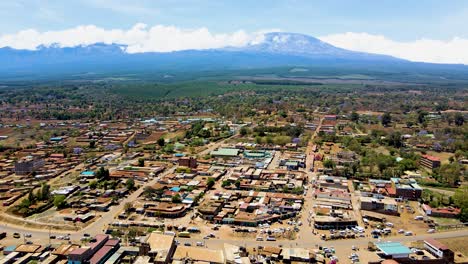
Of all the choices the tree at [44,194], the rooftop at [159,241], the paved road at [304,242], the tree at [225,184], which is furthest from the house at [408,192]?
the tree at [44,194]

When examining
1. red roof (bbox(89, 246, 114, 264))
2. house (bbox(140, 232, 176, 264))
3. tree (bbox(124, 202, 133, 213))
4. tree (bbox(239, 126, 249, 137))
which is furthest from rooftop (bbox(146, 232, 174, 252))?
tree (bbox(239, 126, 249, 137))

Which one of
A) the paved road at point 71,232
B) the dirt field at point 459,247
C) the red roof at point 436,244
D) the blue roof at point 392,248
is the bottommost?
the paved road at point 71,232

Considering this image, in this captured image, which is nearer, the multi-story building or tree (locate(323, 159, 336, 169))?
the multi-story building

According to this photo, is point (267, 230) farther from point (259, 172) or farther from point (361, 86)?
point (361, 86)

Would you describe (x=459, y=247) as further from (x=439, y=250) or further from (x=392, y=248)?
(x=392, y=248)

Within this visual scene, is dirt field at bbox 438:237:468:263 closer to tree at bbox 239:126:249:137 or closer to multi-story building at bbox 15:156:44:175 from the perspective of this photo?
tree at bbox 239:126:249:137

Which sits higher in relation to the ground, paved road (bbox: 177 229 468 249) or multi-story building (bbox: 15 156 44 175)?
multi-story building (bbox: 15 156 44 175)

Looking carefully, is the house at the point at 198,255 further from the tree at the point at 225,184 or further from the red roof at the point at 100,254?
the tree at the point at 225,184

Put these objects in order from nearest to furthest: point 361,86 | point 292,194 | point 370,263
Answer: point 370,263
point 292,194
point 361,86

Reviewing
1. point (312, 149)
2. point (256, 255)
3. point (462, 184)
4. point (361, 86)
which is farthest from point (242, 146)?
point (361, 86)
